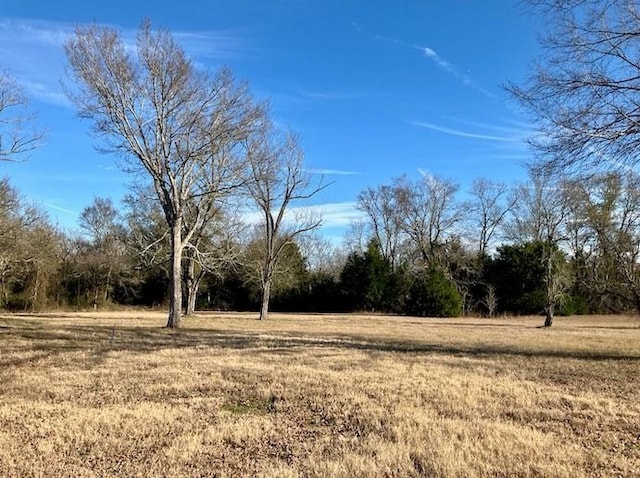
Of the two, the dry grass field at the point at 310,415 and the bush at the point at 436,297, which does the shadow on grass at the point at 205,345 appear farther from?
the bush at the point at 436,297

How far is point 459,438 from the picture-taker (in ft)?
18.3

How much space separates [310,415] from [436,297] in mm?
39000

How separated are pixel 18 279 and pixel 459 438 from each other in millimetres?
45405

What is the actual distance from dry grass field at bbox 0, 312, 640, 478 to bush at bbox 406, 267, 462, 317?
3168cm

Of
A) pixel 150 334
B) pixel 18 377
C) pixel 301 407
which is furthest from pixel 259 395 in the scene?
pixel 150 334

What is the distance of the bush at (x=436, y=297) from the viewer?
4406 cm

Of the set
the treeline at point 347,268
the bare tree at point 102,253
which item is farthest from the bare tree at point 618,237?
the bare tree at point 102,253

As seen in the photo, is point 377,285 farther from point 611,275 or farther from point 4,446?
point 4,446

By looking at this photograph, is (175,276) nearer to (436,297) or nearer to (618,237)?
(618,237)

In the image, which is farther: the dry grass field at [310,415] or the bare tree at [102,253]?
the bare tree at [102,253]

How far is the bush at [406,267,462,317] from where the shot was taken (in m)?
44.1

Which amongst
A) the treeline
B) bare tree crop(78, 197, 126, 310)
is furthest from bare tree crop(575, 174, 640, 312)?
bare tree crop(78, 197, 126, 310)

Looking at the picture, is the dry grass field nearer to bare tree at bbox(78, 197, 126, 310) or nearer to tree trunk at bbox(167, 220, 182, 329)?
tree trunk at bbox(167, 220, 182, 329)

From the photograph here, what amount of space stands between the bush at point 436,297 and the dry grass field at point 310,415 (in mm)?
31684
